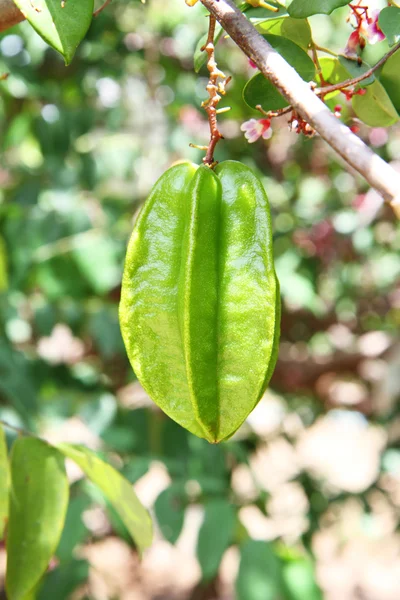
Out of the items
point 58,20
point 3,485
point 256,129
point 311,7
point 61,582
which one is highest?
point 58,20

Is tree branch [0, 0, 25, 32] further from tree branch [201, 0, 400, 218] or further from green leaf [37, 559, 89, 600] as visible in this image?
green leaf [37, 559, 89, 600]

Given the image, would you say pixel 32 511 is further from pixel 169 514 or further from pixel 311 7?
pixel 169 514

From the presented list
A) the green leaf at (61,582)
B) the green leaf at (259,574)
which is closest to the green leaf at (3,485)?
the green leaf at (259,574)

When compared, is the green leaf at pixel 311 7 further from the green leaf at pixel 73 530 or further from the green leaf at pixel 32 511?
the green leaf at pixel 73 530

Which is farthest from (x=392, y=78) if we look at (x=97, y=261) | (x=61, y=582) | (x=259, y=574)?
(x=61, y=582)

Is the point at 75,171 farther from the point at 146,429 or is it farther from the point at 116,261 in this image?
the point at 146,429

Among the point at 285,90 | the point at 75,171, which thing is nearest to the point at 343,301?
the point at 75,171
